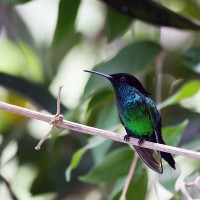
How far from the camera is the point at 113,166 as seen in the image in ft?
5.46

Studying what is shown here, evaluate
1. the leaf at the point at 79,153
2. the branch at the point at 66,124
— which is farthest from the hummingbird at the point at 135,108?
the branch at the point at 66,124

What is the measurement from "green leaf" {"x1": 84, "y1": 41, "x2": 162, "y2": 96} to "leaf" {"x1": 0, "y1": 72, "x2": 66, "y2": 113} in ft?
0.78

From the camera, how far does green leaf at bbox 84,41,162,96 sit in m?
1.73

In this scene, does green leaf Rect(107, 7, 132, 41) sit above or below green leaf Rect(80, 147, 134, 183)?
above

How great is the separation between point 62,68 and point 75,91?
4.1 inches

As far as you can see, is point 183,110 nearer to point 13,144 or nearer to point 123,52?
point 123,52

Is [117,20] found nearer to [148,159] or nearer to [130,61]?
[130,61]

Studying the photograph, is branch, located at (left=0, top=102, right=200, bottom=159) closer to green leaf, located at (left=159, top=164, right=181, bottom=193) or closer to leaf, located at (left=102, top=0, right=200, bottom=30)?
green leaf, located at (left=159, top=164, right=181, bottom=193)

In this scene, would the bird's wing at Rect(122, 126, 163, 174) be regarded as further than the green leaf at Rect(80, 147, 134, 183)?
No

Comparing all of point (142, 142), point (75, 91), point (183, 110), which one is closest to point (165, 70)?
point (183, 110)

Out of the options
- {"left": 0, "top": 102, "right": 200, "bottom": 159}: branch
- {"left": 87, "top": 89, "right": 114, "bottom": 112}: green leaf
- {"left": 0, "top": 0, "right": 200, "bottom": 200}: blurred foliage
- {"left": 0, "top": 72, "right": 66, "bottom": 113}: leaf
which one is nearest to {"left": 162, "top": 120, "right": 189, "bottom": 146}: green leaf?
{"left": 0, "top": 0, "right": 200, "bottom": 200}: blurred foliage

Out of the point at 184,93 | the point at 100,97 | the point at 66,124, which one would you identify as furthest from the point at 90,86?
the point at 66,124

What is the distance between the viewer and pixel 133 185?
161cm

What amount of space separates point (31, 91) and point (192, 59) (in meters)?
0.52
